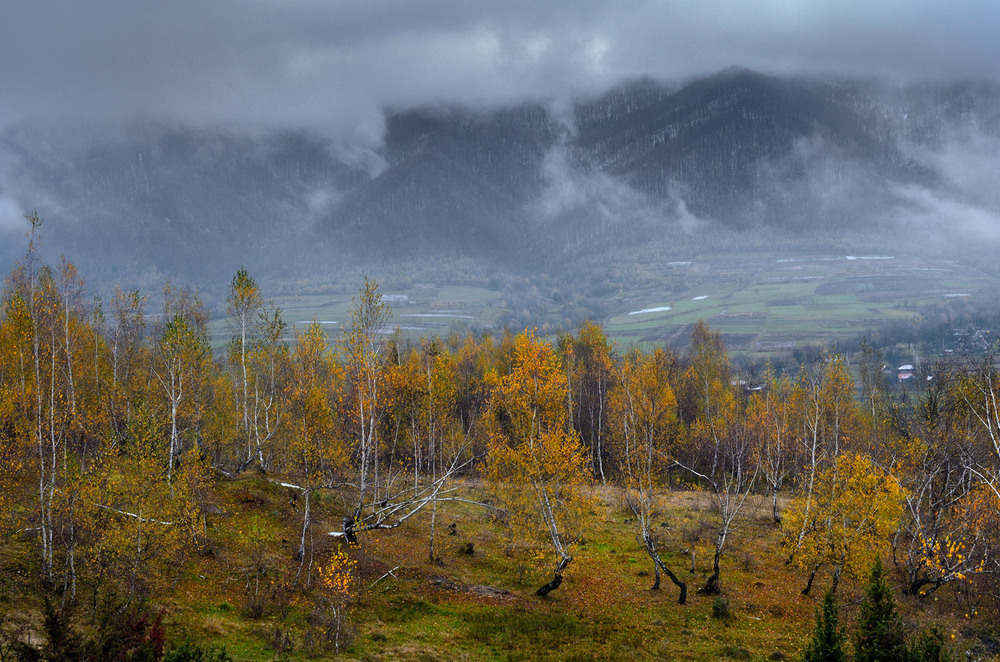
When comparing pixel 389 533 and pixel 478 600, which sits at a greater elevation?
pixel 478 600

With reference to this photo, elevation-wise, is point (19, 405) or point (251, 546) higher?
point (19, 405)

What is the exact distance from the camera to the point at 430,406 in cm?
3772

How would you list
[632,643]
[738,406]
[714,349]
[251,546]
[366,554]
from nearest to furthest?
[632,643], [251,546], [366,554], [738,406], [714,349]

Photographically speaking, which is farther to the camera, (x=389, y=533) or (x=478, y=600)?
(x=389, y=533)

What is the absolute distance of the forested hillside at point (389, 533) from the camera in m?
21.8

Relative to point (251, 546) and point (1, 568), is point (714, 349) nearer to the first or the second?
point (251, 546)

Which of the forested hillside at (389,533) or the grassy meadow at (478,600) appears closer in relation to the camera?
the forested hillside at (389,533)

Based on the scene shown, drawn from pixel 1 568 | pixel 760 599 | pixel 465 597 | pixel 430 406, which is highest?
pixel 430 406

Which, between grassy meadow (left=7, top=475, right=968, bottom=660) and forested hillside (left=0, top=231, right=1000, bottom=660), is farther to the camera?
grassy meadow (left=7, top=475, right=968, bottom=660)

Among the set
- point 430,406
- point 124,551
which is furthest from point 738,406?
point 124,551

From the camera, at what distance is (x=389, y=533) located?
39688mm

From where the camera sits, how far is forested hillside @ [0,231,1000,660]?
21.8m

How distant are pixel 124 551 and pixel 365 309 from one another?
17264 millimetres

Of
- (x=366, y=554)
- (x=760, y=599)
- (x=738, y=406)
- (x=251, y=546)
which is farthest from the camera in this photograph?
(x=738, y=406)
